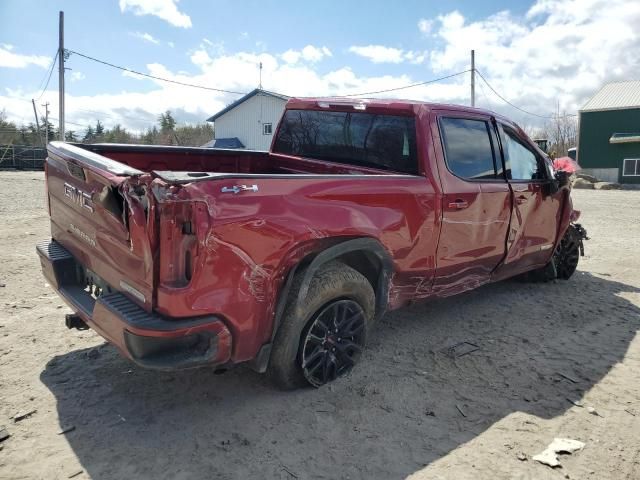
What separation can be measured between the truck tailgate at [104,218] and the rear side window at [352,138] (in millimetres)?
2002

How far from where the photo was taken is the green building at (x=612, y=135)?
31562 mm

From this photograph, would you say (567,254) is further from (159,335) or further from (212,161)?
(159,335)

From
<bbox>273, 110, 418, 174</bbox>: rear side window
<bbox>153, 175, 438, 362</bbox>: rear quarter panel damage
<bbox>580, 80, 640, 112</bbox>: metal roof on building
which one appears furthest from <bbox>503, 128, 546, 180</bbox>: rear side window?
<bbox>580, 80, 640, 112</bbox>: metal roof on building

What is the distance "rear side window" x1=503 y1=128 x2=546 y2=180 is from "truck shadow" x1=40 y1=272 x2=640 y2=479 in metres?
1.46

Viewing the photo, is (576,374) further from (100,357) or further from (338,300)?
(100,357)

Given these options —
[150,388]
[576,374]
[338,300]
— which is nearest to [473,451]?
[338,300]

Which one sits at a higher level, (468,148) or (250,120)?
(250,120)

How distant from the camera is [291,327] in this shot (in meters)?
3.12

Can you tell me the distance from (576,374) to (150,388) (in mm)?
3071

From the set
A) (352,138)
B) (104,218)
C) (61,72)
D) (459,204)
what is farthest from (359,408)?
(61,72)

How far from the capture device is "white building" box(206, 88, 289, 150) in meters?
33.0

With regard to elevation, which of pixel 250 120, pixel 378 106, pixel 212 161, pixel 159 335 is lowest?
pixel 159 335

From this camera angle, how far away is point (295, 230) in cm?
300

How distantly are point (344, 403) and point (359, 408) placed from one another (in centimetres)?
11
